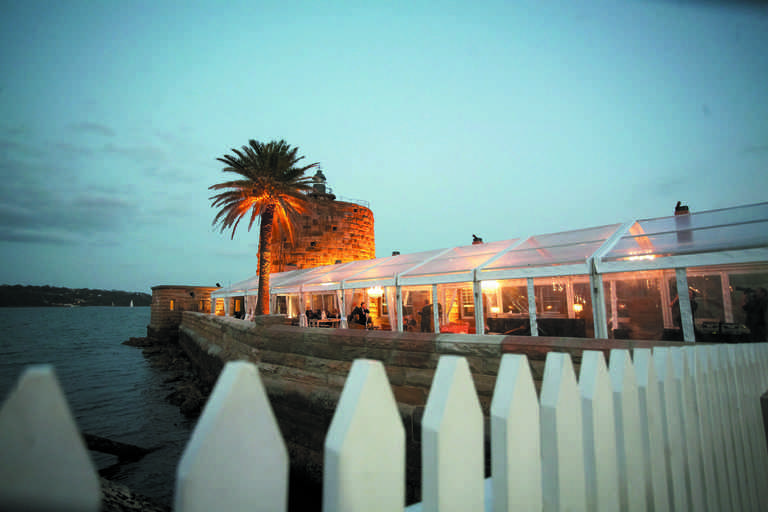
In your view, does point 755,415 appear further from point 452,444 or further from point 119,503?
point 119,503

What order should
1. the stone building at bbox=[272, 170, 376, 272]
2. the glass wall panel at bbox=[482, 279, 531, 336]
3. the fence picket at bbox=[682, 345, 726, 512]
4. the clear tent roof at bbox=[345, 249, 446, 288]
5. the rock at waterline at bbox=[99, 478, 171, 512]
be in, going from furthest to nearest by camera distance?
the stone building at bbox=[272, 170, 376, 272]
the glass wall panel at bbox=[482, 279, 531, 336]
the clear tent roof at bbox=[345, 249, 446, 288]
the rock at waterline at bbox=[99, 478, 171, 512]
the fence picket at bbox=[682, 345, 726, 512]

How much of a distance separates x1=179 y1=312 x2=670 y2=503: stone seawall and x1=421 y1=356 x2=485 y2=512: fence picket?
3.52m

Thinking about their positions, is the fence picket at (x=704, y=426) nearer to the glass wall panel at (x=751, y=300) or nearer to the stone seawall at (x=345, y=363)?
the stone seawall at (x=345, y=363)

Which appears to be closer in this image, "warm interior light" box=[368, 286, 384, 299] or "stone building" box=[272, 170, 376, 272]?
"warm interior light" box=[368, 286, 384, 299]

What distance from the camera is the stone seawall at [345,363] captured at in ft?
14.2

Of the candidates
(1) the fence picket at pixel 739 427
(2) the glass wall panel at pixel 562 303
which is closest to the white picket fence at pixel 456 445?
(1) the fence picket at pixel 739 427

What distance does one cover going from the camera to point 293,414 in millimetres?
6625

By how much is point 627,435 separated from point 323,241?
25.3 metres

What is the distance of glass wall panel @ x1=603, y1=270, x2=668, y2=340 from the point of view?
8797 mm

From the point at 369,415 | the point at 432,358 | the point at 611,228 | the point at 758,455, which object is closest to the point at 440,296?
the point at 611,228

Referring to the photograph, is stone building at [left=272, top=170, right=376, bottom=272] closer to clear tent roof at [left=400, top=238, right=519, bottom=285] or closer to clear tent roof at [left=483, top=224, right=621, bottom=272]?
clear tent roof at [left=400, top=238, right=519, bottom=285]

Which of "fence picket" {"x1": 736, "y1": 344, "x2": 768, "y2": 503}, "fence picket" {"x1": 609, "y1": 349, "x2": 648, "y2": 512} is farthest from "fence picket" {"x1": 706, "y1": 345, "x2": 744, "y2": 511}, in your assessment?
"fence picket" {"x1": 609, "y1": 349, "x2": 648, "y2": 512}

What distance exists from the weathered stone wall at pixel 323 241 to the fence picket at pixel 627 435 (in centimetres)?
2445

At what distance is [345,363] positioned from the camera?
5934 millimetres
